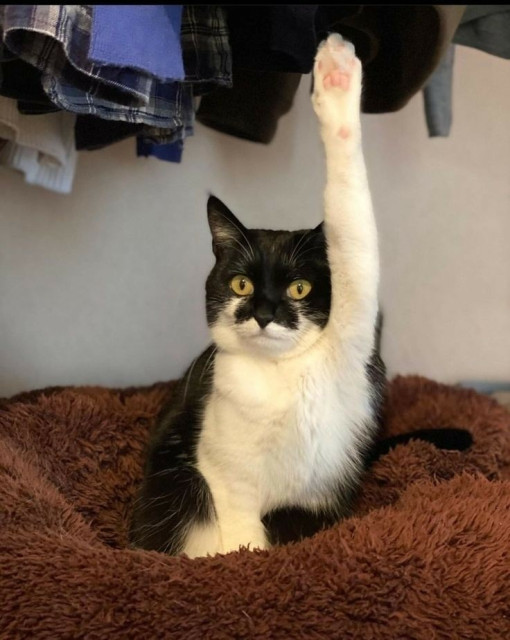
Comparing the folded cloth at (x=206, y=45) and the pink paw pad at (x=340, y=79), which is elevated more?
the folded cloth at (x=206, y=45)

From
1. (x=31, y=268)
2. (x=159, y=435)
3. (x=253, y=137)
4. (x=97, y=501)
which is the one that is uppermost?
(x=253, y=137)

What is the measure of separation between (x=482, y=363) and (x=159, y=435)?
3.12ft

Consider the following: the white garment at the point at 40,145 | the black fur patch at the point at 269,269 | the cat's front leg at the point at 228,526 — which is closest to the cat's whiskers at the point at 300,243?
the black fur patch at the point at 269,269

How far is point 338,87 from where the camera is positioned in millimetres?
672

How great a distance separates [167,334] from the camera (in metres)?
1.53

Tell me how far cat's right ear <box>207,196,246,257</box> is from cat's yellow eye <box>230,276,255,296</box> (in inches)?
2.5

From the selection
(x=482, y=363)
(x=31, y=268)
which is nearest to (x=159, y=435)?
(x=31, y=268)

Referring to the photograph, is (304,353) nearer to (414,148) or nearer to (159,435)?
(159,435)

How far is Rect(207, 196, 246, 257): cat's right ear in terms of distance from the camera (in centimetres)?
90

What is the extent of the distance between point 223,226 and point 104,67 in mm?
322

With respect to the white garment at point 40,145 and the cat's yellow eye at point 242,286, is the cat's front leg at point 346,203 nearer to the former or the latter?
the cat's yellow eye at point 242,286

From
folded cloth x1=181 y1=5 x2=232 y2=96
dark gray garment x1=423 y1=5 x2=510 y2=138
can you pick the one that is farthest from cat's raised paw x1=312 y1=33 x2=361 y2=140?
dark gray garment x1=423 y1=5 x2=510 y2=138

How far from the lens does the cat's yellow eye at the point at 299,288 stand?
0.84 m

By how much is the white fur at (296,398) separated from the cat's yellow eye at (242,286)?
2 centimetres
